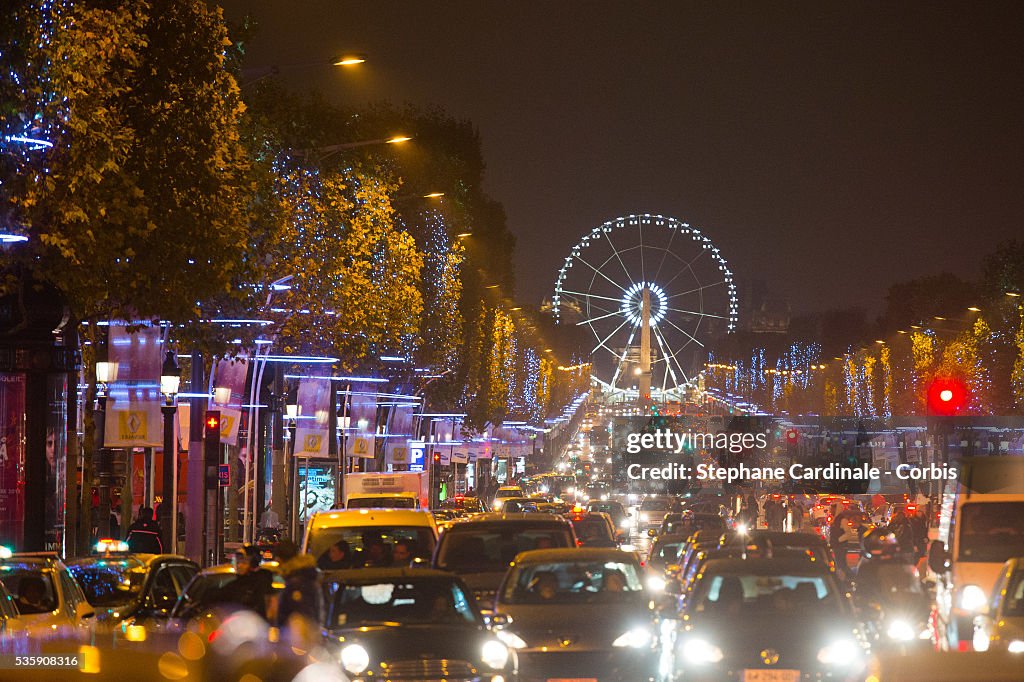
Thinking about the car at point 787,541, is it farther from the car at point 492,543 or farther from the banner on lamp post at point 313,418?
the banner on lamp post at point 313,418

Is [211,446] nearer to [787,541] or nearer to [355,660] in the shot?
[787,541]

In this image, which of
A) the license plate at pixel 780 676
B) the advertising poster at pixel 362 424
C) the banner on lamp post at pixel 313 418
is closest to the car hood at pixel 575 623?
the license plate at pixel 780 676

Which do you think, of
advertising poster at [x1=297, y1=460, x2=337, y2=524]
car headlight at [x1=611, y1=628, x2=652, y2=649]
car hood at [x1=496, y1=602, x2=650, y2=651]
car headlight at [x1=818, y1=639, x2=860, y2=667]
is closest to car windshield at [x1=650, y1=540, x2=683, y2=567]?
car hood at [x1=496, y1=602, x2=650, y2=651]

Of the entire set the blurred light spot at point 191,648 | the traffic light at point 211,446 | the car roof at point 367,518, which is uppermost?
the traffic light at point 211,446

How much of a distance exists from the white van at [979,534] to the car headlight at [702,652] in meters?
7.59

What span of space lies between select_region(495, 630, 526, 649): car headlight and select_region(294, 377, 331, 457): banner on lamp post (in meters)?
31.5

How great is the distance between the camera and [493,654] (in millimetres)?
16125

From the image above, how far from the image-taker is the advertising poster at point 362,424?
5844cm

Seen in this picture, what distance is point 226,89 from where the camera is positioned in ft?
97.7

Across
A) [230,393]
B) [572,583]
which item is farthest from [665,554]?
[572,583]

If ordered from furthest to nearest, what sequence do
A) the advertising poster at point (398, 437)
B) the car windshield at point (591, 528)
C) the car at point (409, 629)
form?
the advertising poster at point (398, 437) → the car windshield at point (591, 528) → the car at point (409, 629)

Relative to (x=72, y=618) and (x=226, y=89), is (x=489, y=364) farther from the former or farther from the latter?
(x=72, y=618)

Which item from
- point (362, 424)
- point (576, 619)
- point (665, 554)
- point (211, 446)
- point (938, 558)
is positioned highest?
point (362, 424)

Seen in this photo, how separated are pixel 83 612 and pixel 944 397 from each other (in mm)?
17977
